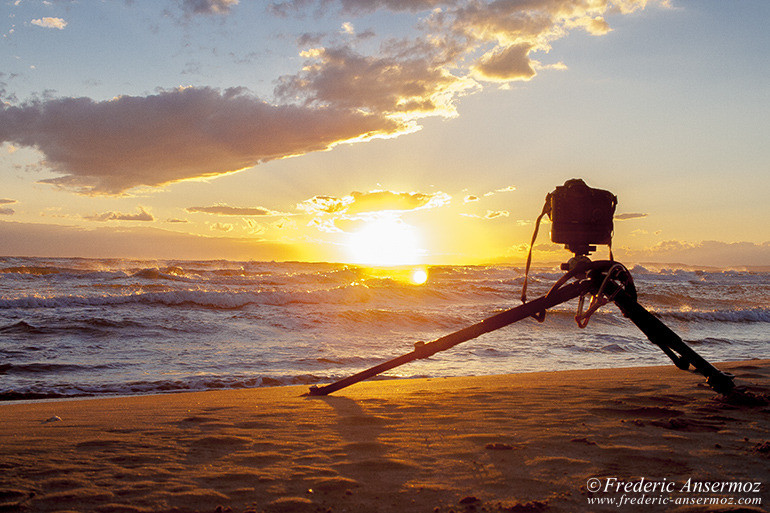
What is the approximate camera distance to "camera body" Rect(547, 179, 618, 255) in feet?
13.5

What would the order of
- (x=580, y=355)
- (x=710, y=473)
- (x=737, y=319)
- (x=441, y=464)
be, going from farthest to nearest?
(x=737, y=319)
(x=580, y=355)
(x=441, y=464)
(x=710, y=473)

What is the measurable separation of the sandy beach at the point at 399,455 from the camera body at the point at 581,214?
60.7 inches

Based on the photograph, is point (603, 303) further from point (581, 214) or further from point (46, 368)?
point (46, 368)

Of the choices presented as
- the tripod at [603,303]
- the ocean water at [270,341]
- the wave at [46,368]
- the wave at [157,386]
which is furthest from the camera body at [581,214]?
the wave at [46,368]

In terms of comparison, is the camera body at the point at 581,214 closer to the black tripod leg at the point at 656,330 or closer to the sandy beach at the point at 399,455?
the black tripod leg at the point at 656,330

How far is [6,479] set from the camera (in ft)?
8.93

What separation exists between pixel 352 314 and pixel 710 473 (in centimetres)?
1408

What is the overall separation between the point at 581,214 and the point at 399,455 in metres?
2.48

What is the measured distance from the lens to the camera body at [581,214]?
4113mm

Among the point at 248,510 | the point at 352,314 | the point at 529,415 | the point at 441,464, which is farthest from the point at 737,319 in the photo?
the point at 248,510

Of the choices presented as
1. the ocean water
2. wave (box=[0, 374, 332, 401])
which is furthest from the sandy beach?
the ocean water

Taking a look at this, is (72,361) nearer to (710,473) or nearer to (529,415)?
(529,415)

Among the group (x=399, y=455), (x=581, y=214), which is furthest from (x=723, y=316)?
(x=399, y=455)

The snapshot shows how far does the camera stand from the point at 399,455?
10.5 feet
